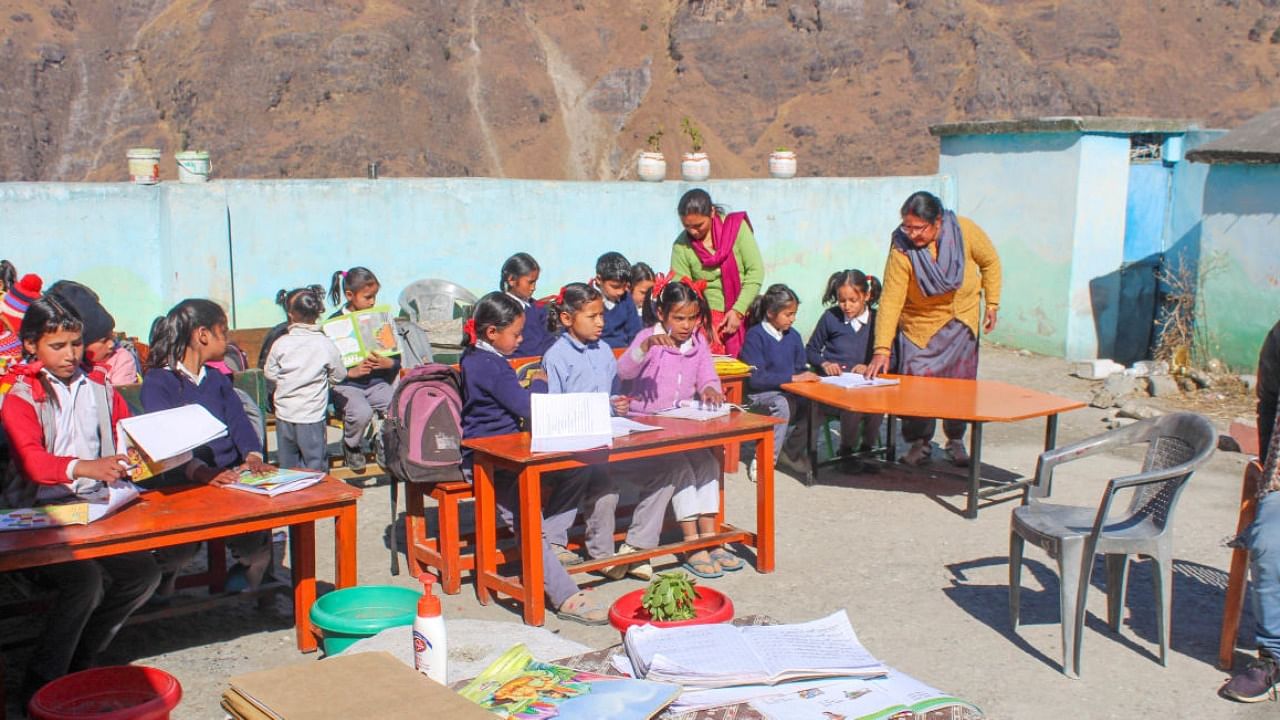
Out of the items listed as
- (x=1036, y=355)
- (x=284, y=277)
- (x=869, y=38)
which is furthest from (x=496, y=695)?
(x=869, y=38)

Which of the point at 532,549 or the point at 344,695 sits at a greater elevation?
the point at 344,695

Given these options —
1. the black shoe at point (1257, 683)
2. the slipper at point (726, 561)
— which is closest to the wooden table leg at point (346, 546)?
the slipper at point (726, 561)

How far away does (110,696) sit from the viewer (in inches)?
133

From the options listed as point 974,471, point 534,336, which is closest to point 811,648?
point 974,471

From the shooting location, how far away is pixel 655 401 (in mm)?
6418

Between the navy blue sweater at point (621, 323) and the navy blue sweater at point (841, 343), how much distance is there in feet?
3.97

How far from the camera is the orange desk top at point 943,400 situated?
266 inches

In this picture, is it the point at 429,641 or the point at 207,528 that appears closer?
the point at 429,641

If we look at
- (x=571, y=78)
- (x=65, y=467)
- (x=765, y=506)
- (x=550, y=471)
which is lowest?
(x=765, y=506)

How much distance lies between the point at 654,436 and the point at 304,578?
5.33 feet

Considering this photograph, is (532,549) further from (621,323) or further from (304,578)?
(621,323)

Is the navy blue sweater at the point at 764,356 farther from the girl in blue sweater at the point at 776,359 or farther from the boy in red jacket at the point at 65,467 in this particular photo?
the boy in red jacket at the point at 65,467

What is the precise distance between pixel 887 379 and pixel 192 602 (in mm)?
4433

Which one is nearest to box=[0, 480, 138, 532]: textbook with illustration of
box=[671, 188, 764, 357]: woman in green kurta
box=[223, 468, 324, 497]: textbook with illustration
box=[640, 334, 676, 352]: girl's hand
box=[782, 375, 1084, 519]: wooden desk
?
box=[223, 468, 324, 497]: textbook with illustration
